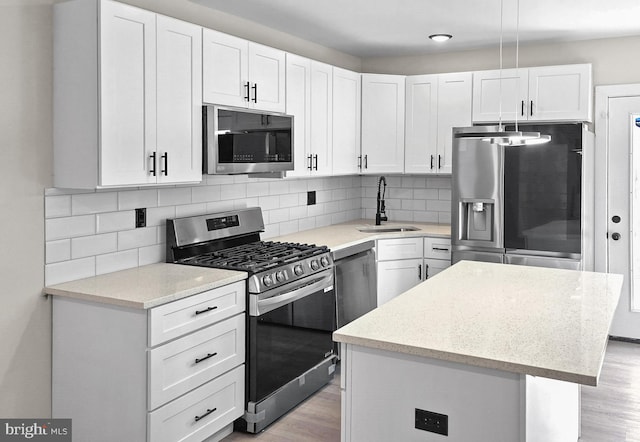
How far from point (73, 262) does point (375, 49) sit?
11.2 feet

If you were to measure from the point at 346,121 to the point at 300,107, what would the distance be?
0.79m

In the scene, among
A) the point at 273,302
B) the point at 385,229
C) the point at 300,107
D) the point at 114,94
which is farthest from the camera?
the point at 385,229

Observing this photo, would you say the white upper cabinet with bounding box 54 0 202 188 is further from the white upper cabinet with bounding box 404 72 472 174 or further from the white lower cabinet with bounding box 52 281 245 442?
the white upper cabinet with bounding box 404 72 472 174

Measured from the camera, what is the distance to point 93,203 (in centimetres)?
305

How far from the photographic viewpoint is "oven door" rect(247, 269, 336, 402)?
3.21 m

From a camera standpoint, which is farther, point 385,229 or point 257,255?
point 385,229

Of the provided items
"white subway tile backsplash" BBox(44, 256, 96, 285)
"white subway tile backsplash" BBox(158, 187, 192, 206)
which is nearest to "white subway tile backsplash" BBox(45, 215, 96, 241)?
"white subway tile backsplash" BBox(44, 256, 96, 285)

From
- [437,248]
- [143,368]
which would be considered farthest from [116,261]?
[437,248]

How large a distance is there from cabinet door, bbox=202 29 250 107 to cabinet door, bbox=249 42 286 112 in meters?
0.06

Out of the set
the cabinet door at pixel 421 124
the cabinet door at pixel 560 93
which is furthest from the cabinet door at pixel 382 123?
the cabinet door at pixel 560 93

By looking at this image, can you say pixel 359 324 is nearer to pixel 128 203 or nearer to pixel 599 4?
pixel 128 203

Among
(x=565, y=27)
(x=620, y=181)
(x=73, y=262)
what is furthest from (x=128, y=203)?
(x=620, y=181)

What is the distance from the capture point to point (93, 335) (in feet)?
8.93

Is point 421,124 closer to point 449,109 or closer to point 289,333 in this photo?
point 449,109
